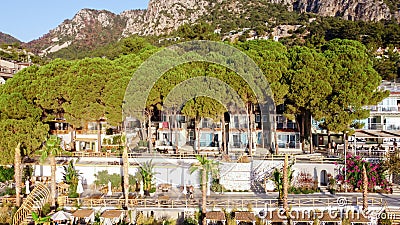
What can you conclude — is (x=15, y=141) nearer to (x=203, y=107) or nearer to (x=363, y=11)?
(x=203, y=107)

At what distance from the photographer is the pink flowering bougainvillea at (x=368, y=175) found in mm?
20119

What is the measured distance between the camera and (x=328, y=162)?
71.2 ft

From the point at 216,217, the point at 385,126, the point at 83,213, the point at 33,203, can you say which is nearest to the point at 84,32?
the point at 385,126

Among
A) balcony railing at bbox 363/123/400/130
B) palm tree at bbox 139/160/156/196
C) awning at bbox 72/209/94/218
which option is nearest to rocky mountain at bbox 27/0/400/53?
balcony railing at bbox 363/123/400/130

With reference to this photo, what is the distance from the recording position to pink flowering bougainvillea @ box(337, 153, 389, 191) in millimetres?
20119

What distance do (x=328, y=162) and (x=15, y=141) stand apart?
712 inches

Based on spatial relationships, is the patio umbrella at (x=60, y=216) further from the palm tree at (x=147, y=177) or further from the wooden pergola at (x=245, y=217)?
the wooden pergola at (x=245, y=217)

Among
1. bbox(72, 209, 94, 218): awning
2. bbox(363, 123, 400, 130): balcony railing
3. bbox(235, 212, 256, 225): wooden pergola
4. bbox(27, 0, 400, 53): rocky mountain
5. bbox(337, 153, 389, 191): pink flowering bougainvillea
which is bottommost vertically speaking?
bbox(235, 212, 256, 225): wooden pergola

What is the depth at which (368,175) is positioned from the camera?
2014cm

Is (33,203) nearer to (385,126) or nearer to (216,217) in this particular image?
(216,217)

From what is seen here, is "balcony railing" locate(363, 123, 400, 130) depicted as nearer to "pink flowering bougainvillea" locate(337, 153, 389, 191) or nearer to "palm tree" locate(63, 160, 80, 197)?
"pink flowering bougainvillea" locate(337, 153, 389, 191)

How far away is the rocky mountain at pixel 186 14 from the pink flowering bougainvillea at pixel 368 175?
70.7 m

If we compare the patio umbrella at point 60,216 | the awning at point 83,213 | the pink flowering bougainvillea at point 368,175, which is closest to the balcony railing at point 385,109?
the pink flowering bougainvillea at point 368,175

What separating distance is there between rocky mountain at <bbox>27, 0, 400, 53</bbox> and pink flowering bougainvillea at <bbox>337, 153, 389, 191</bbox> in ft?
232
